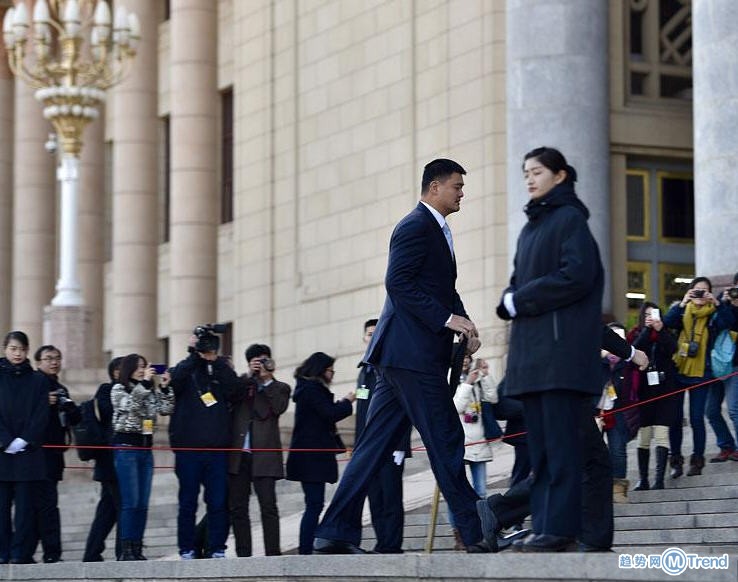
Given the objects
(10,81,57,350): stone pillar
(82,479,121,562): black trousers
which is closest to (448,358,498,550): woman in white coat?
(82,479,121,562): black trousers

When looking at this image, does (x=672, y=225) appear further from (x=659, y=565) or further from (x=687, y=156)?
(x=659, y=565)

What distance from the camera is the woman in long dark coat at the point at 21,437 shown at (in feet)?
49.6

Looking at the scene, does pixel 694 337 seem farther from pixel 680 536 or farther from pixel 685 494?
pixel 680 536

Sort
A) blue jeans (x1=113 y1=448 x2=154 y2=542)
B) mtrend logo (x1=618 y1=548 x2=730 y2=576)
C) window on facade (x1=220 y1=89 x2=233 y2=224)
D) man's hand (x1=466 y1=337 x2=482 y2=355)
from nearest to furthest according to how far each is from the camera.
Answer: mtrend logo (x1=618 y1=548 x2=730 y2=576)
man's hand (x1=466 y1=337 x2=482 y2=355)
blue jeans (x1=113 y1=448 x2=154 y2=542)
window on facade (x1=220 y1=89 x2=233 y2=224)

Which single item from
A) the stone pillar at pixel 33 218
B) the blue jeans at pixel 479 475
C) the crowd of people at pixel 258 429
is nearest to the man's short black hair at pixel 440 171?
the crowd of people at pixel 258 429

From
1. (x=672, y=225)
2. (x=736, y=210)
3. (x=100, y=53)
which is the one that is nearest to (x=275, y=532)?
(x=736, y=210)

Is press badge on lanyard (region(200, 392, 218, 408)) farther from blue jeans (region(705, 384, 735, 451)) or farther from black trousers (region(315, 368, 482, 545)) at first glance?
black trousers (region(315, 368, 482, 545))

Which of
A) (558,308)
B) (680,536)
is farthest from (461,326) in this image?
(680,536)

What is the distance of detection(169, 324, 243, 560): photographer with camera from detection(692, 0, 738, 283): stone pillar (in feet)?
24.0

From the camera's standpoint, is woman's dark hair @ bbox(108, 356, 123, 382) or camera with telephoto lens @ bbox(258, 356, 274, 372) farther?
camera with telephoto lens @ bbox(258, 356, 274, 372)

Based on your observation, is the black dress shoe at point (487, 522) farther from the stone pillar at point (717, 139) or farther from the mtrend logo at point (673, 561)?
the stone pillar at point (717, 139)

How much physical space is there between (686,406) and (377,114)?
10.2 meters

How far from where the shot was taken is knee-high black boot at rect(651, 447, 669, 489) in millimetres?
15625

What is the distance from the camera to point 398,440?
433 inches
